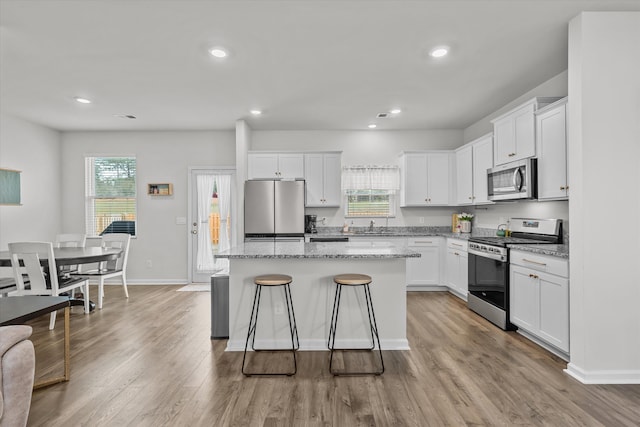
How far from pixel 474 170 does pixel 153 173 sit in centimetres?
534

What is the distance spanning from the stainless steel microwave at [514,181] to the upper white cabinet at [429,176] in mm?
1175

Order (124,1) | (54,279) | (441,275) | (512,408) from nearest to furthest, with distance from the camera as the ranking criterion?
1. (512,408)
2. (124,1)
3. (54,279)
4. (441,275)

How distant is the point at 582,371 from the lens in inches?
97.0

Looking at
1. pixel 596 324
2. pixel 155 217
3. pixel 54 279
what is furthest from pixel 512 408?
pixel 155 217

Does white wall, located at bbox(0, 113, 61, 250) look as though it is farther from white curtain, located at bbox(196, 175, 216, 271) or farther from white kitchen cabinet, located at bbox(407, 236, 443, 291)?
white kitchen cabinet, located at bbox(407, 236, 443, 291)

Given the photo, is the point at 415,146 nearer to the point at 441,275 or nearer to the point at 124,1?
the point at 441,275

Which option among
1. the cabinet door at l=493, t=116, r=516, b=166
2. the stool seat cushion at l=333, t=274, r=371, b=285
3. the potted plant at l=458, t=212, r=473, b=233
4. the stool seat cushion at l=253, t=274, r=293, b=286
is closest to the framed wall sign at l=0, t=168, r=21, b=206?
the stool seat cushion at l=253, t=274, r=293, b=286

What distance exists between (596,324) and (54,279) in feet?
16.5

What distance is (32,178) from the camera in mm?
5363

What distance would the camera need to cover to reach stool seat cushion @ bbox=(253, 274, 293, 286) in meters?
2.67

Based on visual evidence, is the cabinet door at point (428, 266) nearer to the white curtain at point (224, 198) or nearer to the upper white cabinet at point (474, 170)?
the upper white cabinet at point (474, 170)

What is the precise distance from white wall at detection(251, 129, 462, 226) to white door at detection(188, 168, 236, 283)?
927 millimetres

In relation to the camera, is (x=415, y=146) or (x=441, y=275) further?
(x=415, y=146)

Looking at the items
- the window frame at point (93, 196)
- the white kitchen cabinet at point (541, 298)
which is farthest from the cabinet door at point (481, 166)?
the window frame at point (93, 196)
